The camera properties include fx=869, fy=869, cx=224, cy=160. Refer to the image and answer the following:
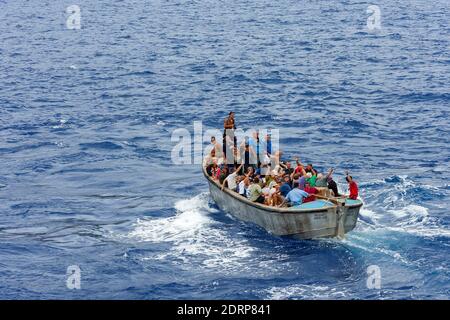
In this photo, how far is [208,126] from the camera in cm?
5006

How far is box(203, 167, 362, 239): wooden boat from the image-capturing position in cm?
2986

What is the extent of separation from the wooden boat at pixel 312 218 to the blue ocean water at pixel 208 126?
404 mm

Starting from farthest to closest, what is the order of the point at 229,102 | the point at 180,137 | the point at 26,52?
the point at 26,52 → the point at 229,102 → the point at 180,137

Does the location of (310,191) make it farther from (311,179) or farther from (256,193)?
(256,193)

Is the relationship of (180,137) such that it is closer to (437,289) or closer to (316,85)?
(316,85)

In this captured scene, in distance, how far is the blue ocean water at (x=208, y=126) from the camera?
1143 inches

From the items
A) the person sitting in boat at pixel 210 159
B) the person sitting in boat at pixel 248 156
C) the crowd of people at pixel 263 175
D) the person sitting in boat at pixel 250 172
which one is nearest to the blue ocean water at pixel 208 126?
the crowd of people at pixel 263 175

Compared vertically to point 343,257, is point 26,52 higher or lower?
higher

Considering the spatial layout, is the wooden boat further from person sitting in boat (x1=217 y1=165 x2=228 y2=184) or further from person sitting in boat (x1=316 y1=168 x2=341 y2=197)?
person sitting in boat (x1=217 y1=165 x2=228 y2=184)

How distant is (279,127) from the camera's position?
49031mm

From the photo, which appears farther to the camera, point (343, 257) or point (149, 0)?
point (149, 0)

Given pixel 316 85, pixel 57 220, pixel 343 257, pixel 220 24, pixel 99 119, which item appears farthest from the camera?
pixel 220 24
